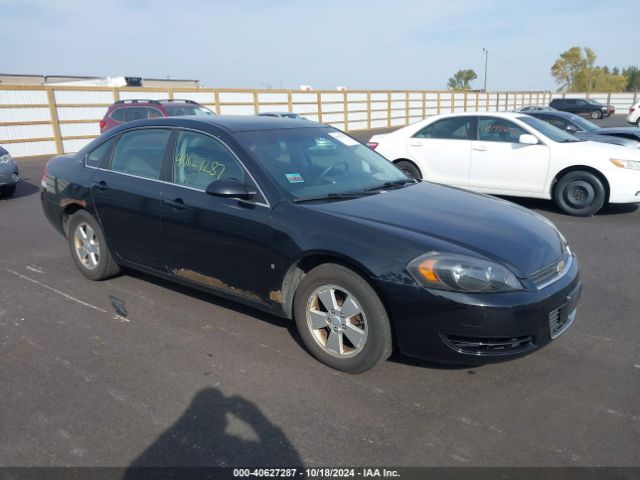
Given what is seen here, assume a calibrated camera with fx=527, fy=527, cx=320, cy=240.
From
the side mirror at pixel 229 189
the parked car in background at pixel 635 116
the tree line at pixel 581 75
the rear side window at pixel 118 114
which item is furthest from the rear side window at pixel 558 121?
the tree line at pixel 581 75

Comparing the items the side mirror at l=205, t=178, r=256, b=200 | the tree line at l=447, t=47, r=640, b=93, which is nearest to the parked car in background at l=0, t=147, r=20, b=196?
the side mirror at l=205, t=178, r=256, b=200

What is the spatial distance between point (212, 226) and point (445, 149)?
18.6 feet

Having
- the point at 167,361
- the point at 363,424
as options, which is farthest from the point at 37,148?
the point at 363,424

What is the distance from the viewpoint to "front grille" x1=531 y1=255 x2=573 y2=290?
10.3 ft

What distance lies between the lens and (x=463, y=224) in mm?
3432

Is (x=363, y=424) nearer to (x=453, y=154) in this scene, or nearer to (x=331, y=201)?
(x=331, y=201)

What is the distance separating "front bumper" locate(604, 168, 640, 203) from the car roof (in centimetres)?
513

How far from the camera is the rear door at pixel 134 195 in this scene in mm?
4328

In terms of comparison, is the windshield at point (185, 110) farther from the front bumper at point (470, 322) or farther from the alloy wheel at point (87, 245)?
the front bumper at point (470, 322)

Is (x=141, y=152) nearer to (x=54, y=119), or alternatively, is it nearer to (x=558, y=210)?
(x=558, y=210)

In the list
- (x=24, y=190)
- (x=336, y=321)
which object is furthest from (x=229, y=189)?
(x=24, y=190)

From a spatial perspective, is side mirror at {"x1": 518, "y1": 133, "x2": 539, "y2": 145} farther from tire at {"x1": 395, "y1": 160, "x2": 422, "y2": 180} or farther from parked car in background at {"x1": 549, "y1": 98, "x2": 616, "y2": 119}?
parked car in background at {"x1": 549, "y1": 98, "x2": 616, "y2": 119}

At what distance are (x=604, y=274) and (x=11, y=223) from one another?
8016 millimetres

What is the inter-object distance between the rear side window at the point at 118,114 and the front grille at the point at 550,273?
44.6ft
